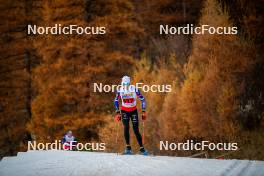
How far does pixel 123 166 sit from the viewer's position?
27.3ft

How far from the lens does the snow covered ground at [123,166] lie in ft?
24.4

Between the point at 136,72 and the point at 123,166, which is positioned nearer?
the point at 123,166

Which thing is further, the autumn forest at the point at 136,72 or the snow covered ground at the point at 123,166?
the autumn forest at the point at 136,72

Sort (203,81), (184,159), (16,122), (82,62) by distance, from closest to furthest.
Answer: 1. (184,159)
2. (203,81)
3. (82,62)
4. (16,122)

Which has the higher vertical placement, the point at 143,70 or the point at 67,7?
the point at 67,7

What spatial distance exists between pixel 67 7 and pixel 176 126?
1236 cm

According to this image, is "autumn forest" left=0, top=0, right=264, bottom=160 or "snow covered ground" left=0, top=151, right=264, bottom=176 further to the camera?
"autumn forest" left=0, top=0, right=264, bottom=160

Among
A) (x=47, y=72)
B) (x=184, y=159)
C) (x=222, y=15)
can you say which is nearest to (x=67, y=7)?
(x=47, y=72)

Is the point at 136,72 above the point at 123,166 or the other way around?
above

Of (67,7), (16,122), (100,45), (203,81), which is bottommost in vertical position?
(16,122)

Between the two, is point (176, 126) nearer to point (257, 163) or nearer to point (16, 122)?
point (257, 163)

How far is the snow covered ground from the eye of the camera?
744 centimetres

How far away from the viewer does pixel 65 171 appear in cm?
793

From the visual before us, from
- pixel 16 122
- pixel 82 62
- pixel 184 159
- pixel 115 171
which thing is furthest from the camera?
pixel 16 122
